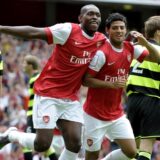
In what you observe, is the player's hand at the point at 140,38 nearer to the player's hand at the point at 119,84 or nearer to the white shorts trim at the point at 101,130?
the player's hand at the point at 119,84

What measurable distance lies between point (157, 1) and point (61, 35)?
2045cm

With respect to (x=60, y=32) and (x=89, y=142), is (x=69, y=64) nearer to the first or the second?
(x=60, y=32)

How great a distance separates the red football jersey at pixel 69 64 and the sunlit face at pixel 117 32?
14cm

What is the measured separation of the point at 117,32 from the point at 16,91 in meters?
10.2

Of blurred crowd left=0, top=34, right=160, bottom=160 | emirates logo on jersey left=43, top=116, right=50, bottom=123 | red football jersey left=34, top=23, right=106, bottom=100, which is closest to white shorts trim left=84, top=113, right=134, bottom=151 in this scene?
red football jersey left=34, top=23, right=106, bottom=100

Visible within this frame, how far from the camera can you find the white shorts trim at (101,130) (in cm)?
962

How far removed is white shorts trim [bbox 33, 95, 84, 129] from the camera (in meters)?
9.30

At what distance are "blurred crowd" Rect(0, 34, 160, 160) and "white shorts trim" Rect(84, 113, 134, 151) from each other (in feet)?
11.2

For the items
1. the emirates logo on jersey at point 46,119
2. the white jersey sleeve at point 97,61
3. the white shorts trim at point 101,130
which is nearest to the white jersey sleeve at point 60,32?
the white jersey sleeve at point 97,61

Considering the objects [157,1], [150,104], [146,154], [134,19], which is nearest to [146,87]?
[150,104]

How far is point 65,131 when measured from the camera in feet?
30.8

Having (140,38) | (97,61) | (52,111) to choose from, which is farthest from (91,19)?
(52,111)

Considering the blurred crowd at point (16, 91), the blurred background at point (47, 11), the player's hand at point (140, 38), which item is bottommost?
the blurred crowd at point (16, 91)

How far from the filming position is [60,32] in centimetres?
911
